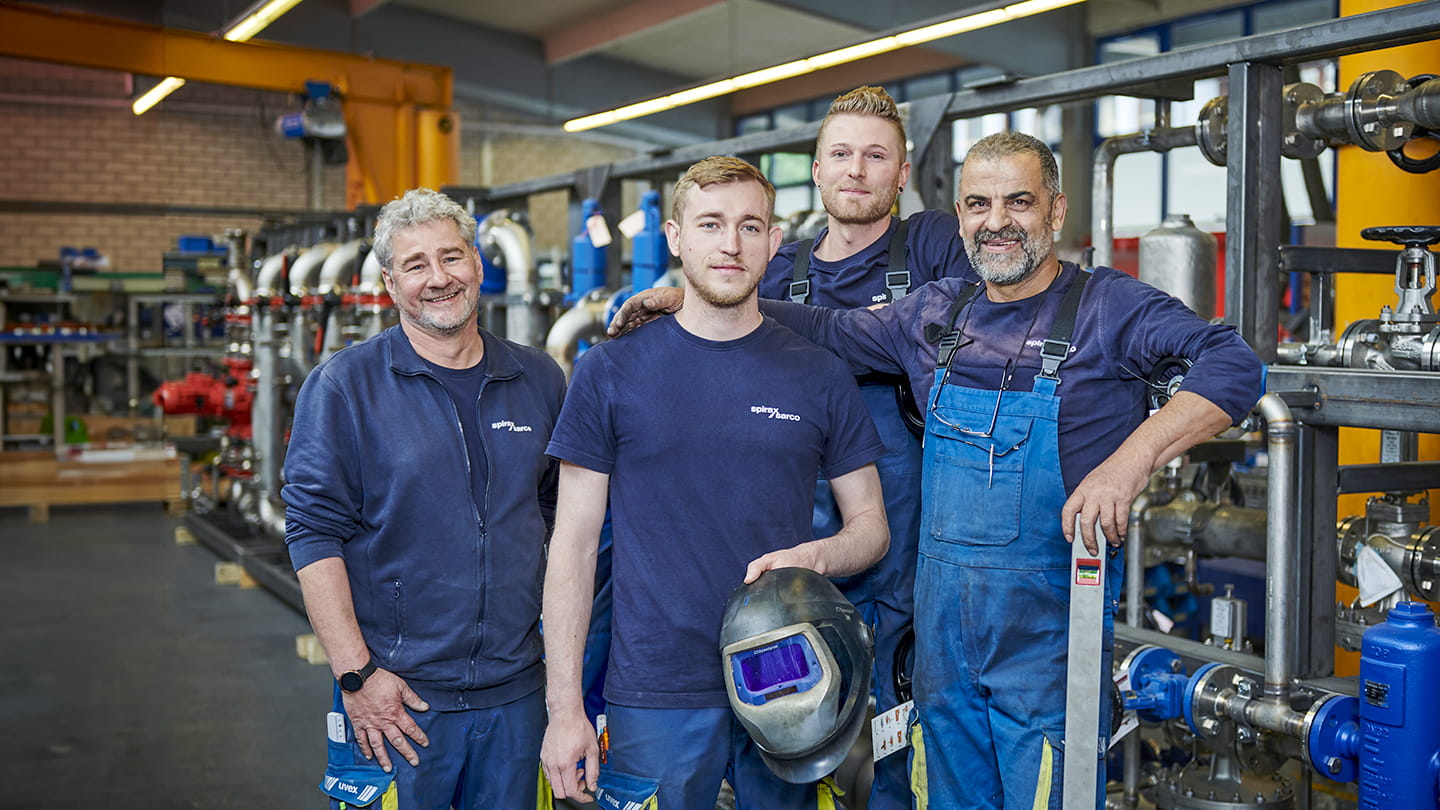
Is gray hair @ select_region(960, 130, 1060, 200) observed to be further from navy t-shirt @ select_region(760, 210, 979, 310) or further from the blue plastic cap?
the blue plastic cap

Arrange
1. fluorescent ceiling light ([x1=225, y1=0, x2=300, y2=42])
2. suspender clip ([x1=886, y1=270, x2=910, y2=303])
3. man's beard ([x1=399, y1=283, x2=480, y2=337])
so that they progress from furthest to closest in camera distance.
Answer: fluorescent ceiling light ([x1=225, y1=0, x2=300, y2=42]) → suspender clip ([x1=886, y1=270, x2=910, y2=303]) → man's beard ([x1=399, y1=283, x2=480, y2=337])

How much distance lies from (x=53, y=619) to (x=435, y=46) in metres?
9.50

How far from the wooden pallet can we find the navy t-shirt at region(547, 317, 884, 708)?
10218mm

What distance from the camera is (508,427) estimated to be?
103 inches

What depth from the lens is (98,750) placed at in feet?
16.0

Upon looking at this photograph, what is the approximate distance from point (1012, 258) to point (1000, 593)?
0.65 meters

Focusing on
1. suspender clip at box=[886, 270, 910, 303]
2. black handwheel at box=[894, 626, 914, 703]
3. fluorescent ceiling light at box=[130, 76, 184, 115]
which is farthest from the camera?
fluorescent ceiling light at box=[130, 76, 184, 115]

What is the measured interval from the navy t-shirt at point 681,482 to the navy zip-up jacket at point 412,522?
0.37 m

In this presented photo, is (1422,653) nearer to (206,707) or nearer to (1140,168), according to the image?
(206,707)

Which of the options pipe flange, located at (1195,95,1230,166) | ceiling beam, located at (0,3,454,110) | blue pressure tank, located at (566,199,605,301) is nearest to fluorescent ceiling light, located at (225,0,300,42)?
ceiling beam, located at (0,3,454,110)

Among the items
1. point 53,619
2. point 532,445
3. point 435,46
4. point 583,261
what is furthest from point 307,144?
point 532,445

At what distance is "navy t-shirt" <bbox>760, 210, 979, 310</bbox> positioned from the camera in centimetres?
290

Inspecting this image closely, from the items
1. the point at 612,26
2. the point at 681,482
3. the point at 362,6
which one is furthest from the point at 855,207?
the point at 612,26

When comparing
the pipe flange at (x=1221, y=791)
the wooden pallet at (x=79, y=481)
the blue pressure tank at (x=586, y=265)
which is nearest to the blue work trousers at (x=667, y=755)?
the pipe flange at (x=1221, y=791)
